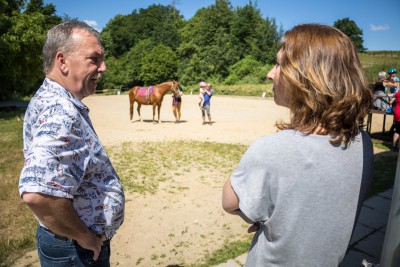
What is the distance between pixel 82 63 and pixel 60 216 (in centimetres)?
89

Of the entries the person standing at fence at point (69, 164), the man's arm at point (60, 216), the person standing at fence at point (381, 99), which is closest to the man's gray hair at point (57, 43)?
the person standing at fence at point (69, 164)

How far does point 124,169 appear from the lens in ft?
23.5

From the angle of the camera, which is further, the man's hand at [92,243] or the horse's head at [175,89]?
the horse's head at [175,89]

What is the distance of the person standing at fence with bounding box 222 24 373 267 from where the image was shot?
43.6 inches

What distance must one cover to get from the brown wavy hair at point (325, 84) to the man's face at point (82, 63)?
1.18 metres

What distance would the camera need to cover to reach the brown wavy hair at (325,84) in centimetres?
115

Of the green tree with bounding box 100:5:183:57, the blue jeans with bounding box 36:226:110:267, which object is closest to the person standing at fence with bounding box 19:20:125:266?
the blue jeans with bounding box 36:226:110:267

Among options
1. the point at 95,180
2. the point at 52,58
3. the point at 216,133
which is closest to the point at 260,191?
the point at 95,180

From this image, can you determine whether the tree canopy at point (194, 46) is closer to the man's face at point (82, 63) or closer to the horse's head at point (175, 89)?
the horse's head at point (175, 89)

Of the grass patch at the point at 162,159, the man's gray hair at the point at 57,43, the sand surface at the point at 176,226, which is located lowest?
the sand surface at the point at 176,226

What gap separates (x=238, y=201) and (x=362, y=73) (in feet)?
2.54

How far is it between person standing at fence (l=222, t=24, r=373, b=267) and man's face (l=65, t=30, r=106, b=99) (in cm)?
112

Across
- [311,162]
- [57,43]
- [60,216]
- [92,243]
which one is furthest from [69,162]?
[311,162]

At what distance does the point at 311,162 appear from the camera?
3.59 feet
